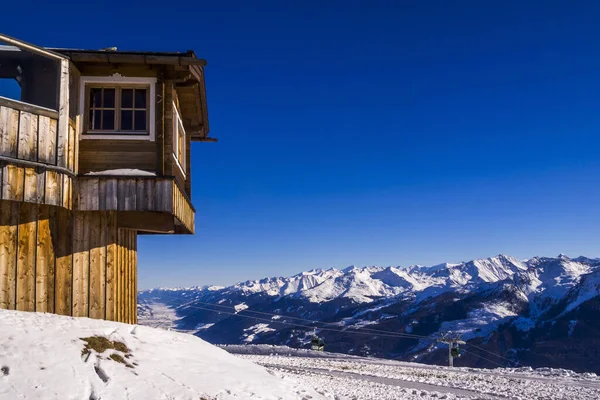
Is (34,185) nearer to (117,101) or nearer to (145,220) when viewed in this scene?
(117,101)

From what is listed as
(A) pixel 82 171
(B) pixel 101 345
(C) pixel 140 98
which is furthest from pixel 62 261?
(C) pixel 140 98

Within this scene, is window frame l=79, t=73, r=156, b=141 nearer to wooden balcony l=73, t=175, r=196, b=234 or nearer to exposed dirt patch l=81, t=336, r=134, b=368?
wooden balcony l=73, t=175, r=196, b=234

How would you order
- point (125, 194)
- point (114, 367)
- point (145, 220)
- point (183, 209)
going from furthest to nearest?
point (183, 209), point (145, 220), point (125, 194), point (114, 367)

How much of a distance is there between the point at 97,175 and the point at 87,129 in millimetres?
1381

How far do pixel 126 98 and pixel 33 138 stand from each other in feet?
9.30

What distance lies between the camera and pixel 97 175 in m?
13.8

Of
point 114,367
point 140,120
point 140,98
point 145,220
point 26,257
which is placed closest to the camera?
point 114,367

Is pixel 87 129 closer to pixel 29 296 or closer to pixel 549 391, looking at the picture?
pixel 29 296

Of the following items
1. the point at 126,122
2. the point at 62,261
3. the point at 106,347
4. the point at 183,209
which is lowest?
the point at 106,347

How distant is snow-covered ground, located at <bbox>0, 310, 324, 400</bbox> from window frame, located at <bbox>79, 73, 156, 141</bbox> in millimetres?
4726

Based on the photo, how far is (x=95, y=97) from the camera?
1453 cm

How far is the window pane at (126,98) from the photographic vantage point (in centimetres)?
1455

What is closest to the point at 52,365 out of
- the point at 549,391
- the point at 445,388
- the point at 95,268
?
the point at 95,268

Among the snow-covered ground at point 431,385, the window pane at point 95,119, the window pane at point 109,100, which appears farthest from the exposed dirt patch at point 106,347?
the window pane at point 109,100
